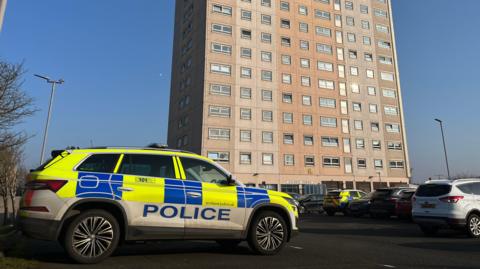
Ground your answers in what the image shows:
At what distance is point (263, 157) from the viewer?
43750mm

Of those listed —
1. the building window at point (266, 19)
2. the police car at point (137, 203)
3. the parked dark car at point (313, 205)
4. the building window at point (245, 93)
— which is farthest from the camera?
the building window at point (266, 19)

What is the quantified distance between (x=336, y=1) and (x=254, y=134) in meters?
25.0

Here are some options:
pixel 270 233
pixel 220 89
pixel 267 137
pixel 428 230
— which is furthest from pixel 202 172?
pixel 267 137

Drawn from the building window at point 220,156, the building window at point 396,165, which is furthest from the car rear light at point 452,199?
the building window at point 396,165

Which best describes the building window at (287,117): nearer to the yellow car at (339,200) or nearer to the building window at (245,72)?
the building window at (245,72)

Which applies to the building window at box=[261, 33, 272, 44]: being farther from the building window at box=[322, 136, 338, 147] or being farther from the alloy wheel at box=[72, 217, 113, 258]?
the alloy wheel at box=[72, 217, 113, 258]

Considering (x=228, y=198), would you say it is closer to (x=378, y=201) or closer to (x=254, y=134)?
(x=378, y=201)

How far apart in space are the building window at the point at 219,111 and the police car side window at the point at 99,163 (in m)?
35.9

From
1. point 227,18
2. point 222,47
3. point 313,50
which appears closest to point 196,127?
point 222,47

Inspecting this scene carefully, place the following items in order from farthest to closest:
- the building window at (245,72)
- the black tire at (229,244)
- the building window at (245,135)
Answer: the building window at (245,72)
the building window at (245,135)
the black tire at (229,244)

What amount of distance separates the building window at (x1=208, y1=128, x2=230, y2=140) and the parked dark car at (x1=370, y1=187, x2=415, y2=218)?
2524cm

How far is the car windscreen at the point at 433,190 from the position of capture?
35.8ft

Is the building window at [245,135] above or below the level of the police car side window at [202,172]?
above

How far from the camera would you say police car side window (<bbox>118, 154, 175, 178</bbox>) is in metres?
6.21
